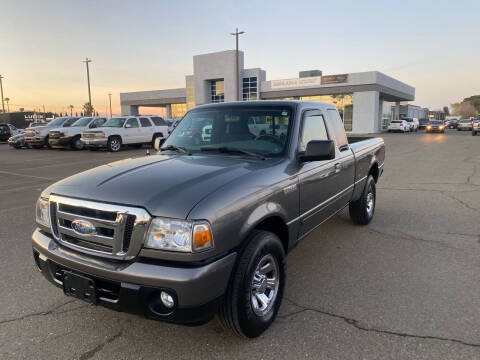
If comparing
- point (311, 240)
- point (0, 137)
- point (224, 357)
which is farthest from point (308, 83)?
point (224, 357)

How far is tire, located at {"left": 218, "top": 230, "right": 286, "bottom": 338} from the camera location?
248 centimetres

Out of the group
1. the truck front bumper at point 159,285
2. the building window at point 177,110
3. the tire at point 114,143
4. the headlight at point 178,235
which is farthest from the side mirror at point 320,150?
the building window at point 177,110

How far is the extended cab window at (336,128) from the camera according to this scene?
4453 millimetres

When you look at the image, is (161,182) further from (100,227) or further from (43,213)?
(43,213)

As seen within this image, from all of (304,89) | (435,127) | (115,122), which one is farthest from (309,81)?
(115,122)

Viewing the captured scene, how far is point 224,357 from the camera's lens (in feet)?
8.41

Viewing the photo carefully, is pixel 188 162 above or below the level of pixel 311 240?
above

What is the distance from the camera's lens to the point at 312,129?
12.8 ft

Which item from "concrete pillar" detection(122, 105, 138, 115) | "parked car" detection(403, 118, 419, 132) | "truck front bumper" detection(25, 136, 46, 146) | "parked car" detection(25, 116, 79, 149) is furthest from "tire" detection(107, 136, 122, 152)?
"concrete pillar" detection(122, 105, 138, 115)

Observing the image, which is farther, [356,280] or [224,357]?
[356,280]

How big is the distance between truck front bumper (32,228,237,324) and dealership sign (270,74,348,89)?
43662 mm

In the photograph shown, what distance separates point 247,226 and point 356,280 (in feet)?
5.96

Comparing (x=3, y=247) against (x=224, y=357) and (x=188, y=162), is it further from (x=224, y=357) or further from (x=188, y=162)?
(x=224, y=357)

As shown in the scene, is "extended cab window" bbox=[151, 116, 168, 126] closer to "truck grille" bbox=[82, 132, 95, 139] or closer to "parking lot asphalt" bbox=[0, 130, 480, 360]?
"truck grille" bbox=[82, 132, 95, 139]
